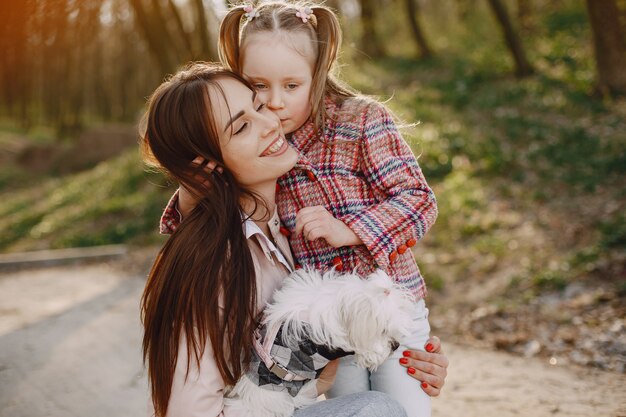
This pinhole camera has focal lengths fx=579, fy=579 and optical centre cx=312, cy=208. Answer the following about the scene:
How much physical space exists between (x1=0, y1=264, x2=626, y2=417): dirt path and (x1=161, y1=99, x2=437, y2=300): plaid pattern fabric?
158cm

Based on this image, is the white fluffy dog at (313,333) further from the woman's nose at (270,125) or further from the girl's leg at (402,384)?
the woman's nose at (270,125)

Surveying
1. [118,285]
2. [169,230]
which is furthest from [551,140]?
[169,230]

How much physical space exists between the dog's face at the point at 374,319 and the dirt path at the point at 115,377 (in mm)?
1840

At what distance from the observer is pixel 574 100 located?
31.2 ft

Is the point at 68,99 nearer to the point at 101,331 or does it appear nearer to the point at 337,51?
the point at 101,331

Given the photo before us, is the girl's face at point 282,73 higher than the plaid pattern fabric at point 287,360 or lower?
higher

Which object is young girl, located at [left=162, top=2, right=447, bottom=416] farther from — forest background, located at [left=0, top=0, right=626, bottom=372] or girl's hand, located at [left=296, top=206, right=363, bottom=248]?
forest background, located at [left=0, top=0, right=626, bottom=372]

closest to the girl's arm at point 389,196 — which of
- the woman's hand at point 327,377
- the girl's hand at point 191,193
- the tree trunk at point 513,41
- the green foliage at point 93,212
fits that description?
the woman's hand at point 327,377

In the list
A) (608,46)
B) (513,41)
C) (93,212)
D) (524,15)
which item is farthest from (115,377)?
(524,15)

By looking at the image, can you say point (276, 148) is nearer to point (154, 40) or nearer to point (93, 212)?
point (93, 212)

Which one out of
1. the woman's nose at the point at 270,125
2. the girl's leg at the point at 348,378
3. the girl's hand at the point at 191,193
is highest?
the woman's nose at the point at 270,125

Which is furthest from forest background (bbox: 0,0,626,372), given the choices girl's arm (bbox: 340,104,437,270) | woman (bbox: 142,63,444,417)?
woman (bbox: 142,63,444,417)

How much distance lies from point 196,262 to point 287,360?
1.36 feet

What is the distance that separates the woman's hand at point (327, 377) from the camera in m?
2.01
